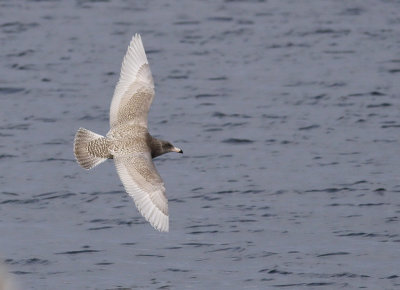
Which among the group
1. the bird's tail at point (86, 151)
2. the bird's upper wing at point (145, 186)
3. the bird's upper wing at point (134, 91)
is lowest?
the bird's upper wing at point (145, 186)

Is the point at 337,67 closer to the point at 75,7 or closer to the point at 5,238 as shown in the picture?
the point at 75,7

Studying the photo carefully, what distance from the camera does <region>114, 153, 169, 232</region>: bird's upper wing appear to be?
396 inches

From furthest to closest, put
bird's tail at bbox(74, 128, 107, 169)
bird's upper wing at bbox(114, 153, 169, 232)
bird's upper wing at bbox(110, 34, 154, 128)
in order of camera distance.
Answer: bird's upper wing at bbox(110, 34, 154, 128) → bird's tail at bbox(74, 128, 107, 169) → bird's upper wing at bbox(114, 153, 169, 232)

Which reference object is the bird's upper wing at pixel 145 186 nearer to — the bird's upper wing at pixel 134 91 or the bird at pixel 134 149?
the bird at pixel 134 149

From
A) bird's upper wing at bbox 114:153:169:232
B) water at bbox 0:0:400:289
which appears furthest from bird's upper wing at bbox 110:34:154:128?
water at bbox 0:0:400:289

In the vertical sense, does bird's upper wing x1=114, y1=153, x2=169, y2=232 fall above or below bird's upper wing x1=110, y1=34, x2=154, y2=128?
below

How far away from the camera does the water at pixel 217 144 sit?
36.2 feet

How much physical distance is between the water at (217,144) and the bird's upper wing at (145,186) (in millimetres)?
794

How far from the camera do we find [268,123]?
49.4 feet

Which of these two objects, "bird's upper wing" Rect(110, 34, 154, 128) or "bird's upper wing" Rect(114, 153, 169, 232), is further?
"bird's upper wing" Rect(110, 34, 154, 128)

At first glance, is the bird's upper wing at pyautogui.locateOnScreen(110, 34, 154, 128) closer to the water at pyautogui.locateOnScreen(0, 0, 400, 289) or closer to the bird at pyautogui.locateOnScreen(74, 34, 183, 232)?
the bird at pyautogui.locateOnScreen(74, 34, 183, 232)

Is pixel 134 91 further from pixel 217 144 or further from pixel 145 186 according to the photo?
pixel 217 144

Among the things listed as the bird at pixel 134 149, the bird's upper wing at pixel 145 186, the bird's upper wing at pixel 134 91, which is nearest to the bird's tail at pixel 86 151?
the bird at pixel 134 149

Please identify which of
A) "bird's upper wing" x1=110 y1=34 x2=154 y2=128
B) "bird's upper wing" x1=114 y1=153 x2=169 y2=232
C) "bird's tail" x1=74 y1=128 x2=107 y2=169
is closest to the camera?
"bird's upper wing" x1=114 y1=153 x2=169 y2=232
